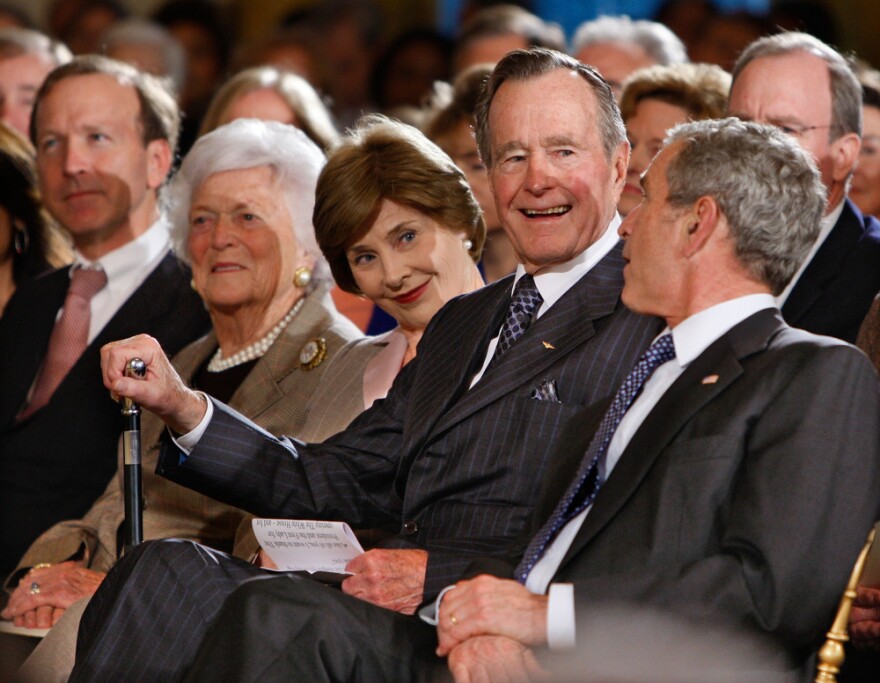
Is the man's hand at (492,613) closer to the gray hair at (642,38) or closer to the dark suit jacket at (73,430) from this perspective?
A: the dark suit jacket at (73,430)

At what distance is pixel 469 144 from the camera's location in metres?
4.50

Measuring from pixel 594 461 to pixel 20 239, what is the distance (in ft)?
10.1

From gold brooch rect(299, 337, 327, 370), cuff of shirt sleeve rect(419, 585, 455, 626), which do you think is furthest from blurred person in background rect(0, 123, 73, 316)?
cuff of shirt sleeve rect(419, 585, 455, 626)

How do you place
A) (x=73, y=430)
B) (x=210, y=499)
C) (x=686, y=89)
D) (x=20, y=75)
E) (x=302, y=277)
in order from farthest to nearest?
(x=20, y=75)
(x=686, y=89)
(x=73, y=430)
(x=302, y=277)
(x=210, y=499)

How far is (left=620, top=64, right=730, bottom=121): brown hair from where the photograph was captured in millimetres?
4164

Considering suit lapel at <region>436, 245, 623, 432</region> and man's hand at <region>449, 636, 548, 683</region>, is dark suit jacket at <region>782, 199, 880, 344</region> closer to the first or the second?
suit lapel at <region>436, 245, 623, 432</region>

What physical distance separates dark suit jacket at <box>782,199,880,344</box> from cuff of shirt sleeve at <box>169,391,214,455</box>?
132 centimetres

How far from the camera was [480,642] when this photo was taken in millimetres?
2293

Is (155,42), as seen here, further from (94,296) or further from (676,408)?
(676,408)

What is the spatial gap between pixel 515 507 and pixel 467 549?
12cm

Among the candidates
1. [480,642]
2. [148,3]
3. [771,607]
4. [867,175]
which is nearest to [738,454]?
[771,607]

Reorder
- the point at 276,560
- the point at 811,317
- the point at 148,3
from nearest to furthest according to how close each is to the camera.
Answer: the point at 276,560 → the point at 811,317 → the point at 148,3

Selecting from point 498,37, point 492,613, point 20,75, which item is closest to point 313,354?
point 492,613

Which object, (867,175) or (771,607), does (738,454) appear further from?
(867,175)
